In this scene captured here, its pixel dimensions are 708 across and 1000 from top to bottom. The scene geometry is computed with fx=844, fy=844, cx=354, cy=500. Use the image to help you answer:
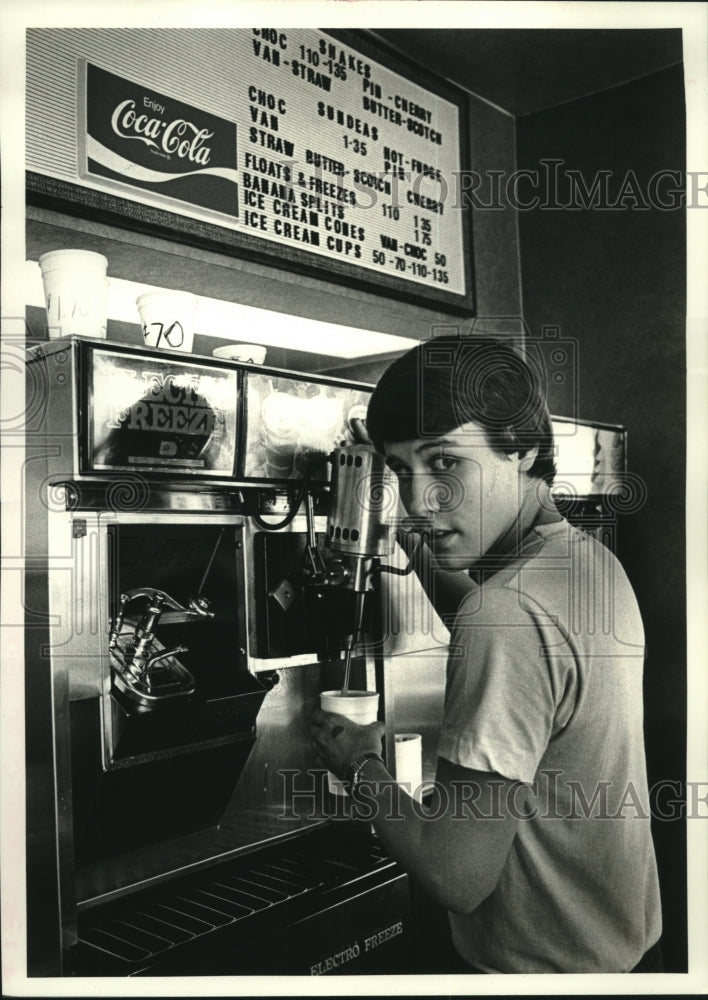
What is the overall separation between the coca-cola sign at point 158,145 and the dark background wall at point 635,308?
89 centimetres

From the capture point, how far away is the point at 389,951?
1541 millimetres

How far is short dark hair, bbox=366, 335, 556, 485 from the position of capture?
1343mm

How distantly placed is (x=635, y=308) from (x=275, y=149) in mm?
955

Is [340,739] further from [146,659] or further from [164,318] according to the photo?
[164,318]

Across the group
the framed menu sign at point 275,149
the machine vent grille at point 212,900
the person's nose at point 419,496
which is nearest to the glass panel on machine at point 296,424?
the person's nose at point 419,496

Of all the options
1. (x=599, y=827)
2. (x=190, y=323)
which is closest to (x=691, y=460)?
(x=599, y=827)

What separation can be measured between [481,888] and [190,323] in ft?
3.37

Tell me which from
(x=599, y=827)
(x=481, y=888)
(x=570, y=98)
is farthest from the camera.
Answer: (x=570, y=98)

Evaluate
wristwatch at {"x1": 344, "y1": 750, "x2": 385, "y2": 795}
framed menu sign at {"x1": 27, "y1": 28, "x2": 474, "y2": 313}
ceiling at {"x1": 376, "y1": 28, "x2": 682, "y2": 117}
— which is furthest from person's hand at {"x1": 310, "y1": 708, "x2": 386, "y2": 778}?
ceiling at {"x1": 376, "y1": 28, "x2": 682, "y2": 117}

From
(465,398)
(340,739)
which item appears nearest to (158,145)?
(465,398)

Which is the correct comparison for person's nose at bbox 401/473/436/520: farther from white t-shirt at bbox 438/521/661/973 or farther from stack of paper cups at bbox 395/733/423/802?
stack of paper cups at bbox 395/733/423/802

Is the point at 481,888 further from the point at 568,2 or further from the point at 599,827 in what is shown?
the point at 568,2

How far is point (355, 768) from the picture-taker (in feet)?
4.30

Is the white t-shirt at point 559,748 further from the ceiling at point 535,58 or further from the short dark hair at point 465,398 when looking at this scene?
the ceiling at point 535,58
